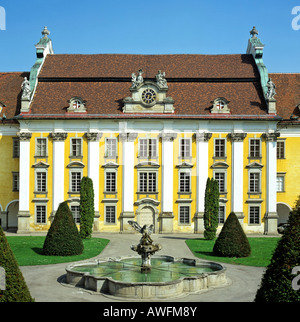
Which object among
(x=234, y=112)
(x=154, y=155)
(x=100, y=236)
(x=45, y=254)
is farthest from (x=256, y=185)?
(x=45, y=254)

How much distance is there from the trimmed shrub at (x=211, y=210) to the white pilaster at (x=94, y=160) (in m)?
12.0

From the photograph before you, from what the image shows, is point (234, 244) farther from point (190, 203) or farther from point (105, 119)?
point (105, 119)

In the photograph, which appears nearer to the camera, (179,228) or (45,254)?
(45,254)

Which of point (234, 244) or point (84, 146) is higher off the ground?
point (84, 146)

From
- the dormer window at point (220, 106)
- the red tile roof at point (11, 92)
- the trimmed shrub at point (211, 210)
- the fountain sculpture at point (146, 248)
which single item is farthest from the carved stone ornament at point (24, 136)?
the fountain sculpture at point (146, 248)

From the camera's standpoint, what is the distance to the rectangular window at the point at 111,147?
160 feet

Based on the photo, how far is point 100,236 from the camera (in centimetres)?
4519

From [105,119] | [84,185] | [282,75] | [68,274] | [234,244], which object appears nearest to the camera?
[68,274]

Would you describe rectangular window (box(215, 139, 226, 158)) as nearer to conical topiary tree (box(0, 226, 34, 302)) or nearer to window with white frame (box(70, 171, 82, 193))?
window with white frame (box(70, 171, 82, 193))

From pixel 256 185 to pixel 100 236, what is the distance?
668 inches

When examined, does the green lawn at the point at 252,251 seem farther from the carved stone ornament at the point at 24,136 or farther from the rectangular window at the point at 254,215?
the carved stone ornament at the point at 24,136

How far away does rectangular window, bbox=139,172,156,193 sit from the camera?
48438 mm

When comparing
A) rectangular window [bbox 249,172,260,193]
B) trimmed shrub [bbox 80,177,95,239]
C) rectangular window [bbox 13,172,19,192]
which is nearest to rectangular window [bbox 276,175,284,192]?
rectangular window [bbox 249,172,260,193]

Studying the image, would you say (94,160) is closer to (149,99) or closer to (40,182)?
(40,182)
